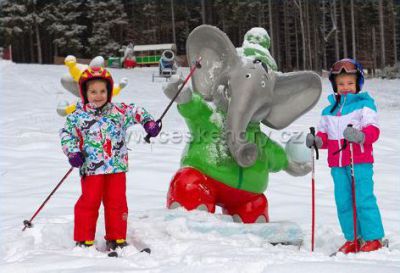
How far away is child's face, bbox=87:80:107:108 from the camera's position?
362cm

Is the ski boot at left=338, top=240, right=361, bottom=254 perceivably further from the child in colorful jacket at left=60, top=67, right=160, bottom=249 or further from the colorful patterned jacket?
the colorful patterned jacket

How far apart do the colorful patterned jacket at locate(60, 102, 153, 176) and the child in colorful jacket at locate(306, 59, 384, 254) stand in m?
1.33

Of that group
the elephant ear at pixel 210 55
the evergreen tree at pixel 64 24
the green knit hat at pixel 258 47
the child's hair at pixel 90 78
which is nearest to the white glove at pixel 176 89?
the elephant ear at pixel 210 55

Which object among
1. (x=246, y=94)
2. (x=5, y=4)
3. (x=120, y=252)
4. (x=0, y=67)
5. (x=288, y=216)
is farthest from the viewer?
(x=5, y=4)

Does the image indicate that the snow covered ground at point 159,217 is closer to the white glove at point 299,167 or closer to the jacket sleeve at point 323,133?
the white glove at point 299,167

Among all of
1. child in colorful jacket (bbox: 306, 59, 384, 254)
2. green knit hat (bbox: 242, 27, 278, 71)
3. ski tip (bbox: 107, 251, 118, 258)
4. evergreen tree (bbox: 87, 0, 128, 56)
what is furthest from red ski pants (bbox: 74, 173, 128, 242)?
evergreen tree (bbox: 87, 0, 128, 56)

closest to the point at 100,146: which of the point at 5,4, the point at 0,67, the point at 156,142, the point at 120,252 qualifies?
the point at 120,252

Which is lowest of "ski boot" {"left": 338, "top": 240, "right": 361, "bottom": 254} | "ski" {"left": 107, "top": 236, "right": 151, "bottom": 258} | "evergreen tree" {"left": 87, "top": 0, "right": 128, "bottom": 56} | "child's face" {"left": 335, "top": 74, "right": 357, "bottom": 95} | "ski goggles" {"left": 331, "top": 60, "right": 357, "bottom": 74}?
"ski boot" {"left": 338, "top": 240, "right": 361, "bottom": 254}

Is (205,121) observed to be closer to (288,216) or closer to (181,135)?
(288,216)

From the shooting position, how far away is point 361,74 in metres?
3.90

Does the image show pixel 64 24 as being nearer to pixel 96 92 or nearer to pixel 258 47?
pixel 258 47

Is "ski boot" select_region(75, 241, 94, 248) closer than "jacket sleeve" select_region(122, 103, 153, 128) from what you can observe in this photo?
Yes

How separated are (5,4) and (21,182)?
3372cm

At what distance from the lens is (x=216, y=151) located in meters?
4.21
